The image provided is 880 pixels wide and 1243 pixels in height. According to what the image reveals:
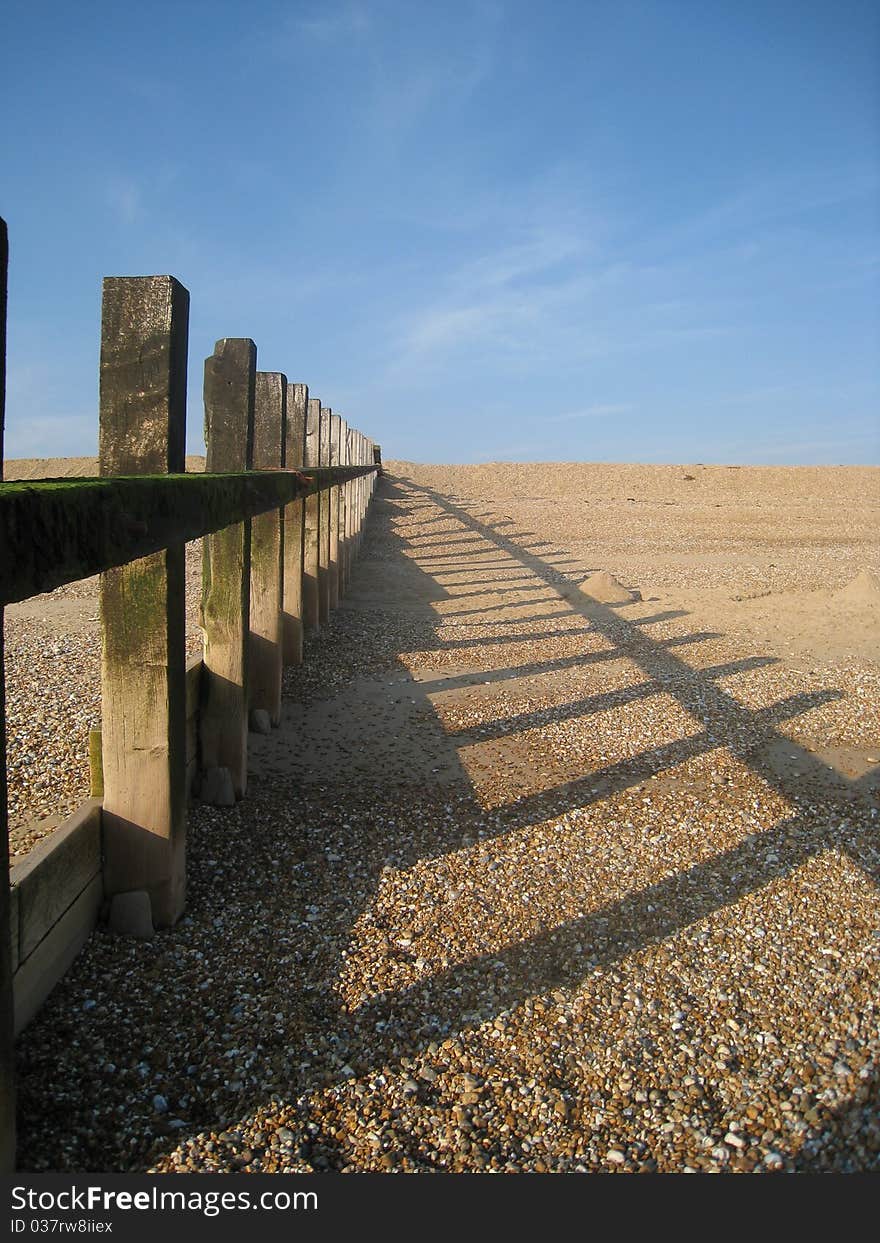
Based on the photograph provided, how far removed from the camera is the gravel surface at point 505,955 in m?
2.69

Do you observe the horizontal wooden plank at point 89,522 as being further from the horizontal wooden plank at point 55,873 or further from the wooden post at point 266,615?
the wooden post at point 266,615

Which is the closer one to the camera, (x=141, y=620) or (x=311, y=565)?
(x=141, y=620)

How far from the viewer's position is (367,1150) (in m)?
2.61

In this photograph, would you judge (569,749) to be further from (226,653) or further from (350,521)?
(350,521)

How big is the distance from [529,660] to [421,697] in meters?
1.86

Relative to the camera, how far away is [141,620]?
11.7 ft

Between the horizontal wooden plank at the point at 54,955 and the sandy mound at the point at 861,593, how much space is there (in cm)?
1040

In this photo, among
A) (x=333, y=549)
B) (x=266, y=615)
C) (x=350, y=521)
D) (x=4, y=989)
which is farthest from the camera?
(x=350, y=521)

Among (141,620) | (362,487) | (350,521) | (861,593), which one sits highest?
(362,487)

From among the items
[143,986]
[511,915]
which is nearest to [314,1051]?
[143,986]

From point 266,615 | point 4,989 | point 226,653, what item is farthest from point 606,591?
point 4,989

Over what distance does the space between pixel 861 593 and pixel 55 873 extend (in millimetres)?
10874

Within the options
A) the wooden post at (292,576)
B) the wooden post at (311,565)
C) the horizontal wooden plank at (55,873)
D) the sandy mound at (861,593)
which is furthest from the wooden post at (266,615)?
the sandy mound at (861,593)

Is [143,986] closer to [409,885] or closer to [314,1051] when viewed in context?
[314,1051]
